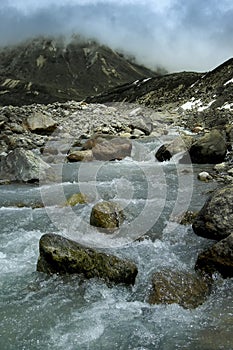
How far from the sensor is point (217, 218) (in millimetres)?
9242

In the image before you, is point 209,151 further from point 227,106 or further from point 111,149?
point 227,106

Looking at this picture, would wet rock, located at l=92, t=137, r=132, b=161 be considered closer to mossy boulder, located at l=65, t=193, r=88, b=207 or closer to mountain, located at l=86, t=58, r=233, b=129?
mossy boulder, located at l=65, t=193, r=88, b=207

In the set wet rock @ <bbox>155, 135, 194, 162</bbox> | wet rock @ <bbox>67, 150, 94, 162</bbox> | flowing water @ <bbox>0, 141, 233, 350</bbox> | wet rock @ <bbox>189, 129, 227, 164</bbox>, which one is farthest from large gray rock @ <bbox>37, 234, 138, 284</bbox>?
wet rock @ <bbox>155, 135, 194, 162</bbox>

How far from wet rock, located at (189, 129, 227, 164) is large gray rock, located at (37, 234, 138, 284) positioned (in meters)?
12.1

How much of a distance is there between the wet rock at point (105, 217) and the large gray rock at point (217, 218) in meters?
2.08

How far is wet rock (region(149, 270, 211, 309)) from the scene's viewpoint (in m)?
6.90

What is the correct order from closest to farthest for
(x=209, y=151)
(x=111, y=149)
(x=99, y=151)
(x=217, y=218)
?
(x=217, y=218) < (x=209, y=151) < (x=99, y=151) < (x=111, y=149)

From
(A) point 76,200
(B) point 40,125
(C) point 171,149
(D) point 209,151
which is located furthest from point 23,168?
(B) point 40,125

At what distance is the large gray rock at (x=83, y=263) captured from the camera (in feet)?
25.0

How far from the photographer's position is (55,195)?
14.1 metres

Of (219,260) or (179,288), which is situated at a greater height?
(219,260)

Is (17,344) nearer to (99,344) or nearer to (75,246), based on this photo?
(99,344)

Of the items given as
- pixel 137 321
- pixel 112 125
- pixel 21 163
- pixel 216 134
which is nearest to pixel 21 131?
→ pixel 112 125

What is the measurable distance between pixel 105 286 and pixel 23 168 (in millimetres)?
10199
